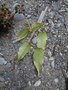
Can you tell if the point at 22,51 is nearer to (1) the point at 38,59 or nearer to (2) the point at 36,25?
(1) the point at 38,59

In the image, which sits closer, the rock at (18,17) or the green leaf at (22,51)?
the green leaf at (22,51)

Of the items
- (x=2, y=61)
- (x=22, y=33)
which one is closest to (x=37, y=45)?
(x=22, y=33)

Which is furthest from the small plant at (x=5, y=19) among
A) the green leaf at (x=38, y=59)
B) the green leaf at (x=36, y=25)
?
the green leaf at (x=38, y=59)

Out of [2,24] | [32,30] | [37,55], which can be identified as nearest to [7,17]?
[2,24]

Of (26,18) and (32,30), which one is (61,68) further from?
(26,18)

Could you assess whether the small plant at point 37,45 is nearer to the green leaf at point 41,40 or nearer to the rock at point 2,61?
the green leaf at point 41,40

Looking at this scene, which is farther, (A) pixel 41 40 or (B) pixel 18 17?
(B) pixel 18 17

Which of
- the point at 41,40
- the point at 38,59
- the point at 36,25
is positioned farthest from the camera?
the point at 36,25

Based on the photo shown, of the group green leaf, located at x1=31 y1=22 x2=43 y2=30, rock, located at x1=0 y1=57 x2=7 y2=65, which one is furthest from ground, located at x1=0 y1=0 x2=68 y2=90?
green leaf, located at x1=31 y1=22 x2=43 y2=30
